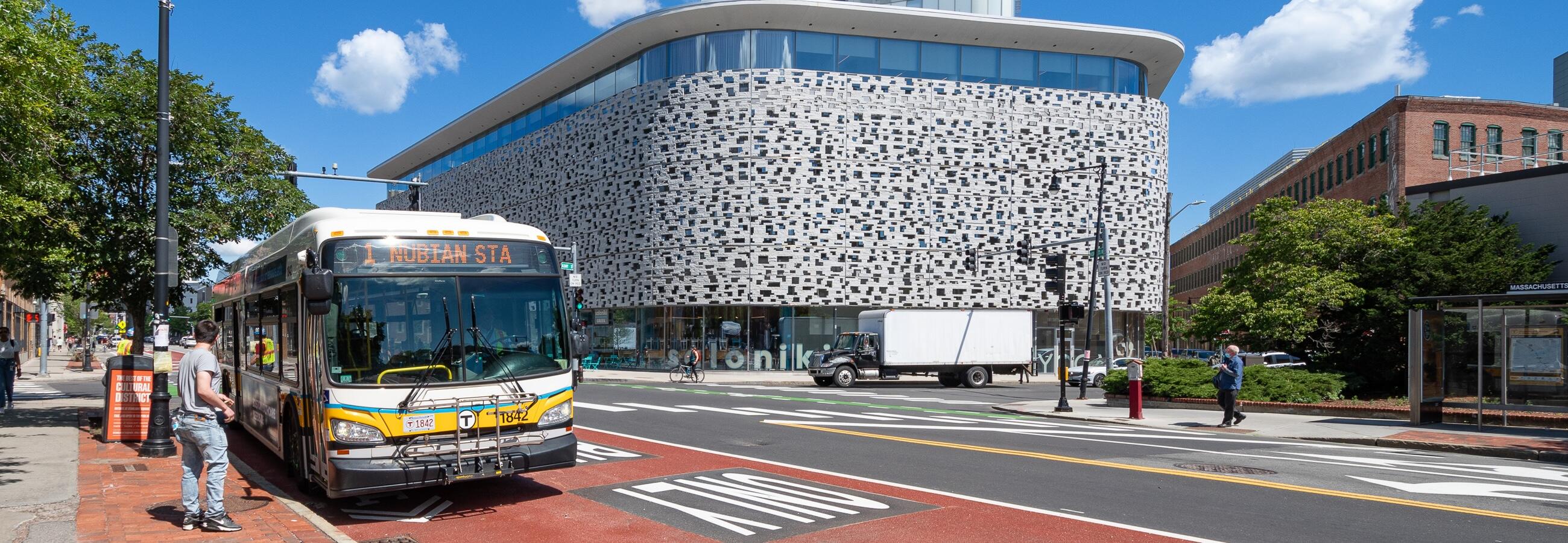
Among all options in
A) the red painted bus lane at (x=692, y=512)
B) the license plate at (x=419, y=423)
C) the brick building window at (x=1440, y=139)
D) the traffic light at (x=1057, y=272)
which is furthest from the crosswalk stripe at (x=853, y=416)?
the brick building window at (x=1440, y=139)

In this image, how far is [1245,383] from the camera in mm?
22906

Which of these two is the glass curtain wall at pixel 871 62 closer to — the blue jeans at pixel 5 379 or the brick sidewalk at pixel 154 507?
the blue jeans at pixel 5 379

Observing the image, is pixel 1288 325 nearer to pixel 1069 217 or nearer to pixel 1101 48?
pixel 1069 217

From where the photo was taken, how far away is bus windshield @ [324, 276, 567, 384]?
9172 mm

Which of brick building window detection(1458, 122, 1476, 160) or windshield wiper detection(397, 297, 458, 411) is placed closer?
windshield wiper detection(397, 297, 458, 411)

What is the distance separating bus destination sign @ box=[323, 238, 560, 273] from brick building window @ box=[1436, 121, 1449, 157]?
51.4 meters

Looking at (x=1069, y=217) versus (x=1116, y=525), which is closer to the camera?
(x=1116, y=525)

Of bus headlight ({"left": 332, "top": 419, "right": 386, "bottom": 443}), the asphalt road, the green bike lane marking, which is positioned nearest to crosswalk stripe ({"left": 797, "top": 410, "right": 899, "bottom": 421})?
the asphalt road

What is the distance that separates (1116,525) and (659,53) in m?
43.7

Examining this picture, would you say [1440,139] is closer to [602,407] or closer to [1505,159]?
[1505,159]

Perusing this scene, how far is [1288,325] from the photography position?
3278 centimetres

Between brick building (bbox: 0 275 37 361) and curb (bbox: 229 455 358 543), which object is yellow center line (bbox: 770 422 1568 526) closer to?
curb (bbox: 229 455 358 543)

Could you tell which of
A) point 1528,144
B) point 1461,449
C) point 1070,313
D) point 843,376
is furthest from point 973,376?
point 1528,144

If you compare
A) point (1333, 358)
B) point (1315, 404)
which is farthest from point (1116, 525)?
point (1333, 358)
